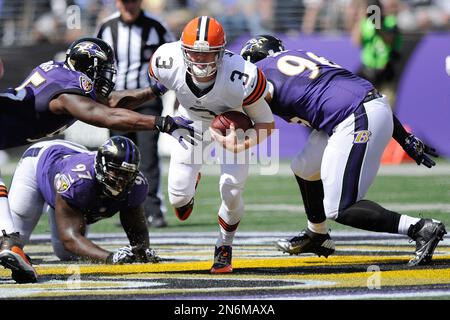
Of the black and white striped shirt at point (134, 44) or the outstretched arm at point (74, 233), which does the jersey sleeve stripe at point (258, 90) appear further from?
the black and white striped shirt at point (134, 44)

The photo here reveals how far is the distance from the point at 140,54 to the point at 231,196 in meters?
3.80

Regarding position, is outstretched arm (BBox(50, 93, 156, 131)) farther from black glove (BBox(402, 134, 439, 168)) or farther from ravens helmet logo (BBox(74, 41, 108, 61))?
black glove (BBox(402, 134, 439, 168))

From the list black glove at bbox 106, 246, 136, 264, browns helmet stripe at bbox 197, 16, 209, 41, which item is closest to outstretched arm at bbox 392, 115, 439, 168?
browns helmet stripe at bbox 197, 16, 209, 41

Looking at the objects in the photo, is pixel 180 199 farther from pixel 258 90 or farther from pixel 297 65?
pixel 297 65

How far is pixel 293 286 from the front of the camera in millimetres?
5652

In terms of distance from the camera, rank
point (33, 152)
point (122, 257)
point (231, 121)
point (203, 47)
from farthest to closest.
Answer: point (33, 152)
point (122, 257)
point (231, 121)
point (203, 47)

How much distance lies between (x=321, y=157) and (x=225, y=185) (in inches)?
32.5

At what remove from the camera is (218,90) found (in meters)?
6.41

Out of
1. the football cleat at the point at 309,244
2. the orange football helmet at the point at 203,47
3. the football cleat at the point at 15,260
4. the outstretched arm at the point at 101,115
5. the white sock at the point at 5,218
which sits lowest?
the football cleat at the point at 309,244

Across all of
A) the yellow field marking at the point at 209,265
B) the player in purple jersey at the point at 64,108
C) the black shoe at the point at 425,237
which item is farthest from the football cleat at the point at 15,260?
the black shoe at the point at 425,237

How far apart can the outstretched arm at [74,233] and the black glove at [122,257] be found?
0.03 meters

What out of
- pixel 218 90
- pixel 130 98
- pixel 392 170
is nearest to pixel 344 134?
pixel 218 90

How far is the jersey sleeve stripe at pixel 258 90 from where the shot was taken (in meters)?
6.35
